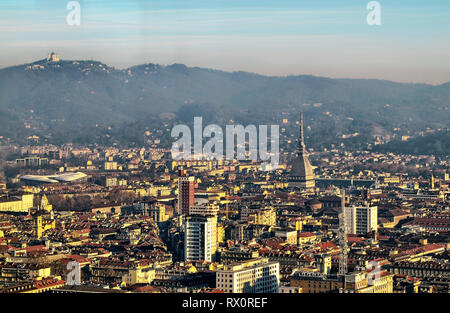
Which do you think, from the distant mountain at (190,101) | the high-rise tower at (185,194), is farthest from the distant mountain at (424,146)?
the high-rise tower at (185,194)

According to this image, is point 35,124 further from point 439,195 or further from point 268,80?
point 268,80

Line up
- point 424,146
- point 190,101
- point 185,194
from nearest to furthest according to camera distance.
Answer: point 185,194 → point 424,146 → point 190,101

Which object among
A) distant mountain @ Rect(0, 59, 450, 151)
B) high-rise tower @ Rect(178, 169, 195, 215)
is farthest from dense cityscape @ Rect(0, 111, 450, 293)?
distant mountain @ Rect(0, 59, 450, 151)

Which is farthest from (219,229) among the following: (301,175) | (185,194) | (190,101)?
(190,101)

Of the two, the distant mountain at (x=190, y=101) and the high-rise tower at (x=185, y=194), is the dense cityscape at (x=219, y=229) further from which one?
the distant mountain at (x=190, y=101)

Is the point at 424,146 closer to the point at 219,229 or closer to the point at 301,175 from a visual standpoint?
the point at 301,175

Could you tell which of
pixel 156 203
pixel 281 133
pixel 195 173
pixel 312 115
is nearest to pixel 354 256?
pixel 156 203
